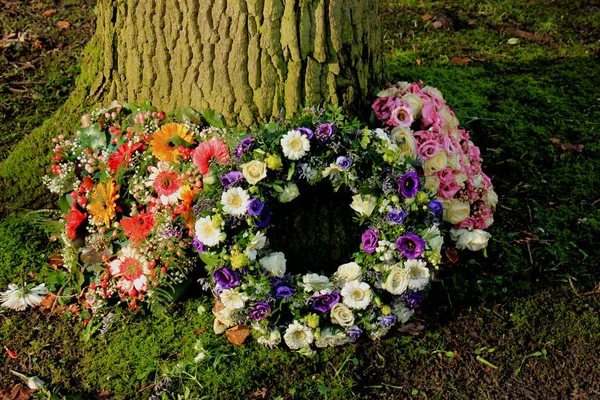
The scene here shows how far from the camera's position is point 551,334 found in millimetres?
3352

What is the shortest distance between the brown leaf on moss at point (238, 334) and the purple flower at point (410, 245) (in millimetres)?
A: 856

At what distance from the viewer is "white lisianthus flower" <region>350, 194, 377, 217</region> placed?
10.6 ft

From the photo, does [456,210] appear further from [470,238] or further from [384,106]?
[384,106]

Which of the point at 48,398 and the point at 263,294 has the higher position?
the point at 263,294

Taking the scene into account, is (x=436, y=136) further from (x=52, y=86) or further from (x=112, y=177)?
(x=52, y=86)

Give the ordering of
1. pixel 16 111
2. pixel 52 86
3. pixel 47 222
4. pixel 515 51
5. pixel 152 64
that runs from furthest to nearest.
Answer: pixel 515 51, pixel 52 86, pixel 16 111, pixel 47 222, pixel 152 64

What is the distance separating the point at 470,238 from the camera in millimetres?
3662

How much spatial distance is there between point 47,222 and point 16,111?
135 cm

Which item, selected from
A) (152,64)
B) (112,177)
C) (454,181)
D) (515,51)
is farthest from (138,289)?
(515,51)

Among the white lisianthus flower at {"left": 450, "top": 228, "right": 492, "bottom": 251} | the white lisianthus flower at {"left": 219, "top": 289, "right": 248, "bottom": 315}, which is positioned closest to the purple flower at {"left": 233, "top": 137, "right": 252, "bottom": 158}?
the white lisianthus flower at {"left": 219, "top": 289, "right": 248, "bottom": 315}

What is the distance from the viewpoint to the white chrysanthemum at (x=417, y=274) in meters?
3.13

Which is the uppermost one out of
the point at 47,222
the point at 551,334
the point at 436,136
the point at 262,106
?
the point at 262,106

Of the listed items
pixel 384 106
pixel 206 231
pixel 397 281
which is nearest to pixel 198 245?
pixel 206 231

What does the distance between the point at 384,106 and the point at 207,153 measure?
1.04m
